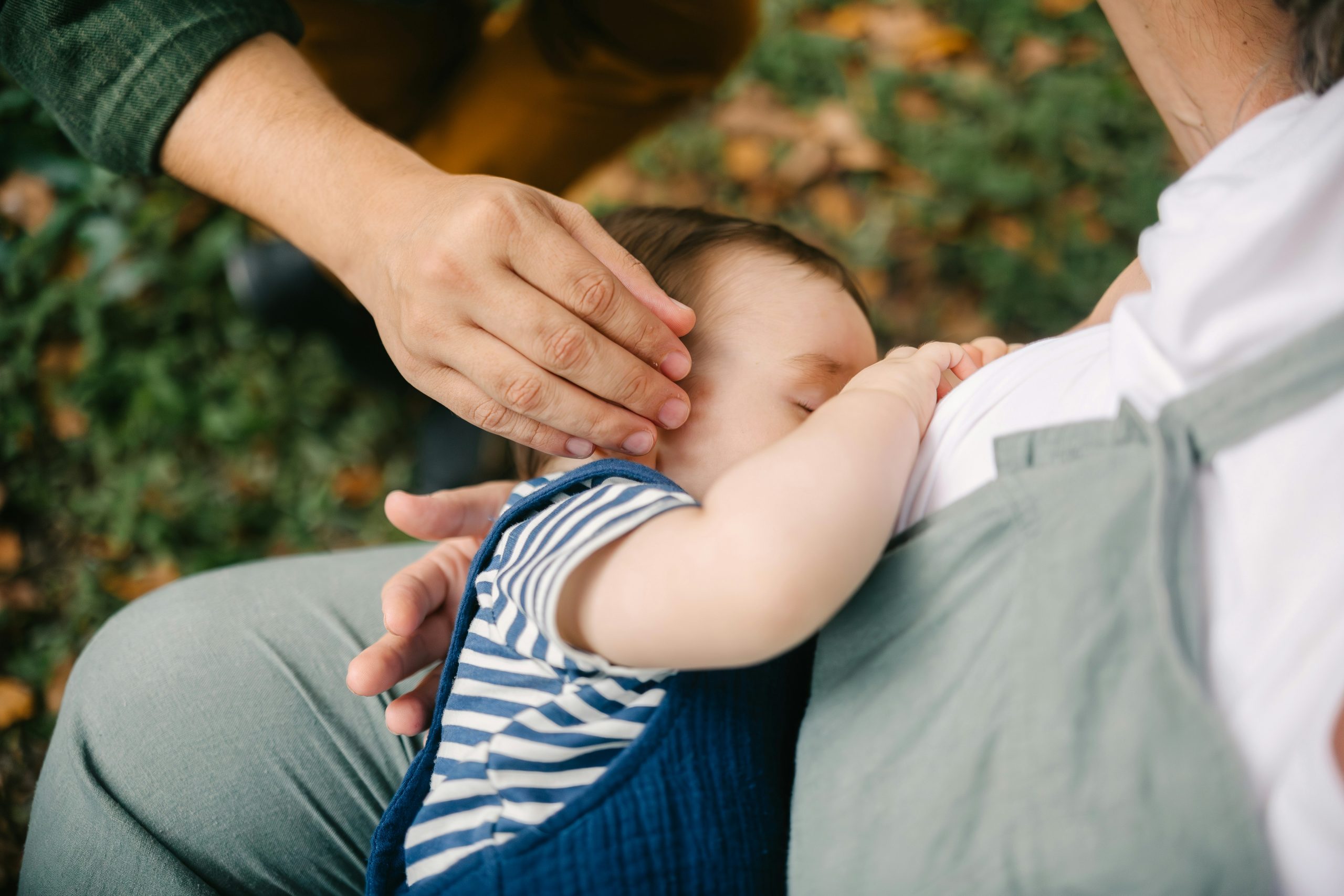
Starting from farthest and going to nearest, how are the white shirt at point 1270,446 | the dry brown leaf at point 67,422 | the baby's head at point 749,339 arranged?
the dry brown leaf at point 67,422 < the baby's head at point 749,339 < the white shirt at point 1270,446

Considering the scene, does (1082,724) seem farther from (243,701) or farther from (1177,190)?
(243,701)

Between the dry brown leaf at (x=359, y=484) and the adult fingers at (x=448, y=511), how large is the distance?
0.89 meters

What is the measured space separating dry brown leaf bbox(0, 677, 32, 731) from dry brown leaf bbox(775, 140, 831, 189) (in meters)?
2.34

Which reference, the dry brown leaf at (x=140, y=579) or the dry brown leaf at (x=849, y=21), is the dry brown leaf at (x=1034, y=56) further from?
the dry brown leaf at (x=140, y=579)

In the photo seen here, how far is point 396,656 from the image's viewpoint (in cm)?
107

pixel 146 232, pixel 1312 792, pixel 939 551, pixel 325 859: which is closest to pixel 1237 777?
pixel 1312 792

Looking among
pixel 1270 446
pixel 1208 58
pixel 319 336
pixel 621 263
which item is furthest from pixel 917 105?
pixel 1270 446

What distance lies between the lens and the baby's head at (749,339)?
1.04 m

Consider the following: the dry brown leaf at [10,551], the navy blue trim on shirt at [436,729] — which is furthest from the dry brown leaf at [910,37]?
the dry brown leaf at [10,551]

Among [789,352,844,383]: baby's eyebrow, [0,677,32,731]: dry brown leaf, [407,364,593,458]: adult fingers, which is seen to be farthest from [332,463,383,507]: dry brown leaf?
[789,352,844,383]: baby's eyebrow

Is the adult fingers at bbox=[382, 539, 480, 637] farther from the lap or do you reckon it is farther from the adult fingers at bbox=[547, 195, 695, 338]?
the adult fingers at bbox=[547, 195, 695, 338]

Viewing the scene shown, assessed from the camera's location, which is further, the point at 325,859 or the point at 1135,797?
the point at 325,859

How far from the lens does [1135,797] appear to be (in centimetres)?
59

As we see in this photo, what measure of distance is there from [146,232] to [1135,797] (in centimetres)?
251
